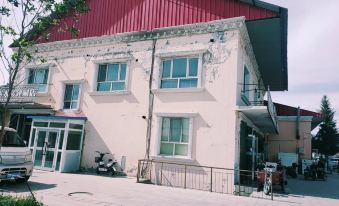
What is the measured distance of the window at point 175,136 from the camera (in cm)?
1366

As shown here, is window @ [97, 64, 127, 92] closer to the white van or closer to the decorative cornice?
the decorative cornice

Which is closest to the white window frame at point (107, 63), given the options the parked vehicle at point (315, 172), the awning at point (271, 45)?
the awning at point (271, 45)

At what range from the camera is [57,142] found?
50.6 feet

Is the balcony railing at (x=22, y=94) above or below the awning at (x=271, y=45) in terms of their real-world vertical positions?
below

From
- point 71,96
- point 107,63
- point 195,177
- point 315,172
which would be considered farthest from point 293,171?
point 71,96

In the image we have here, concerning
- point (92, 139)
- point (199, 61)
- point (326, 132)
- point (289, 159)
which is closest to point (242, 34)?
point (199, 61)

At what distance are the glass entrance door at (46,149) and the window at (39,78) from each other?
3.61 m

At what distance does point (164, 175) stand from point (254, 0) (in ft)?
30.9

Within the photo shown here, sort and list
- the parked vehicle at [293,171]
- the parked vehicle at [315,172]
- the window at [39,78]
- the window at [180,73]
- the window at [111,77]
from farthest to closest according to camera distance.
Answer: the parked vehicle at [293,171] → the parked vehicle at [315,172] → the window at [39,78] → the window at [111,77] → the window at [180,73]

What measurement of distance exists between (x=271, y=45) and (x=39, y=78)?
14971 mm

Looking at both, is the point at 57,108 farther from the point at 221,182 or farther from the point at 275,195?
the point at 275,195

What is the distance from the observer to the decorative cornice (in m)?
13.9

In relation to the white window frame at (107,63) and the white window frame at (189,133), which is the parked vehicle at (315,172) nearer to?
the white window frame at (189,133)

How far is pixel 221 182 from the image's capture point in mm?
12562
